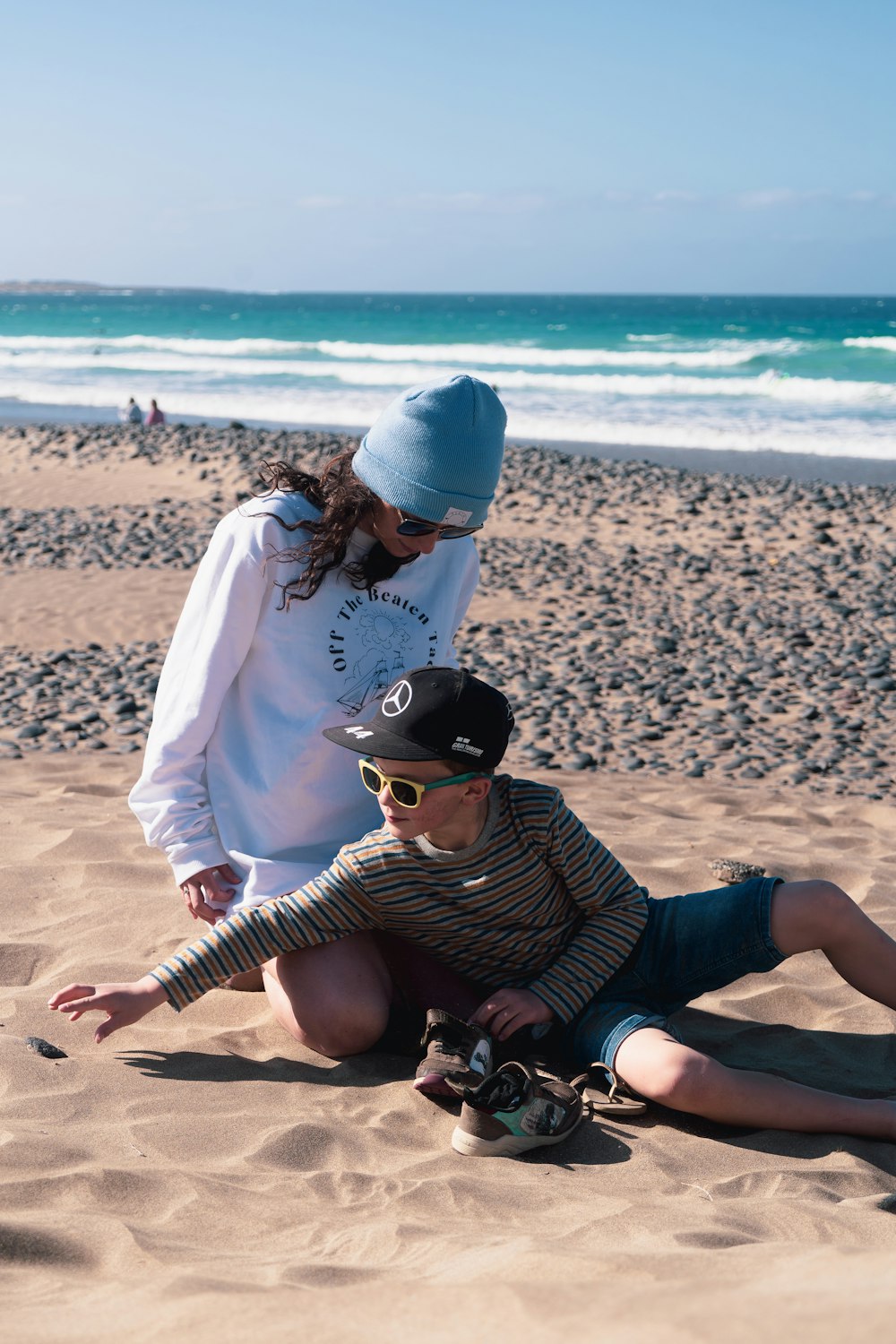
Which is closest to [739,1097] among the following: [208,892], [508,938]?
[508,938]

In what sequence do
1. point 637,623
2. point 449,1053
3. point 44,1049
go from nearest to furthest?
point 449,1053 < point 44,1049 < point 637,623

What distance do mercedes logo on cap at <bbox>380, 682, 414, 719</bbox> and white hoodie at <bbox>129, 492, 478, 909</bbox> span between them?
51cm

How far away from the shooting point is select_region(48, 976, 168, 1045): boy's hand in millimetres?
3066

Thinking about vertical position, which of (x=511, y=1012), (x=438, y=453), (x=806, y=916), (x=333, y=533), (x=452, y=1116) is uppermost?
(x=438, y=453)

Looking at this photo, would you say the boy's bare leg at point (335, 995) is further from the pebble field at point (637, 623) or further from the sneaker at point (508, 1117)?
the pebble field at point (637, 623)

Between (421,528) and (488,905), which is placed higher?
(421,528)

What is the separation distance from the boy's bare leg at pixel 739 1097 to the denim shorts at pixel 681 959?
159 millimetres

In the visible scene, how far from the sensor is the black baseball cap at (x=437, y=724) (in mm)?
2944

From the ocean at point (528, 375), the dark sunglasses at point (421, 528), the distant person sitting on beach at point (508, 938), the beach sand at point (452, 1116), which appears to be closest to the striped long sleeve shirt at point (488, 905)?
the distant person sitting on beach at point (508, 938)

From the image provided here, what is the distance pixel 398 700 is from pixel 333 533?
0.68 m

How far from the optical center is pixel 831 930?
10.8 feet

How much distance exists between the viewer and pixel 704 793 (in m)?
6.30

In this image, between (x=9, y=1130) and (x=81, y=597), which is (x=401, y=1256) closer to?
(x=9, y=1130)

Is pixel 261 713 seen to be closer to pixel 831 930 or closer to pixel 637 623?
pixel 831 930
